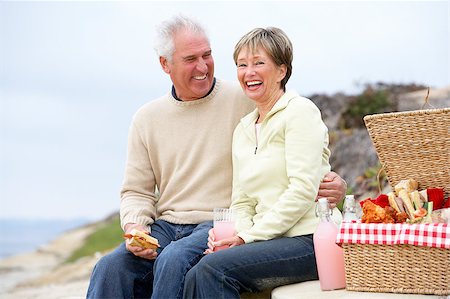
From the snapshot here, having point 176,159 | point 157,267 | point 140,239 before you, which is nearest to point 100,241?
point 176,159

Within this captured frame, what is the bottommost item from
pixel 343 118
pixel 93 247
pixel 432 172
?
pixel 93 247

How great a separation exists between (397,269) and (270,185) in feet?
2.11

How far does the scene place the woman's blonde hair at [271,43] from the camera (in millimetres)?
3562

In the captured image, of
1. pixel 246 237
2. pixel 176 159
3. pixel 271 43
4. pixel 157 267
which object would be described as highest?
pixel 271 43

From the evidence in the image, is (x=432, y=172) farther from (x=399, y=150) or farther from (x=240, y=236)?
(x=240, y=236)

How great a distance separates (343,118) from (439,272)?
20.2ft

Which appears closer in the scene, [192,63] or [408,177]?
[408,177]

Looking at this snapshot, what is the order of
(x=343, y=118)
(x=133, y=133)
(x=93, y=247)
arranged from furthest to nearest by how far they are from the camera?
(x=93, y=247) → (x=343, y=118) → (x=133, y=133)

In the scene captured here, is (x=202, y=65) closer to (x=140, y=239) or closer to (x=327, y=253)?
(x=140, y=239)

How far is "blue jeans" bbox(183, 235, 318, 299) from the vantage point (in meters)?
3.37

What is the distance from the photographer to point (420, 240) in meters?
3.16

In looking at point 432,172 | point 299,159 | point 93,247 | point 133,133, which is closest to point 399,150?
point 432,172

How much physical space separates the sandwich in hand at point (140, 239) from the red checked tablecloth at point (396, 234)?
0.93 meters

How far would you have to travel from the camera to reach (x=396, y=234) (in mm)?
3201
